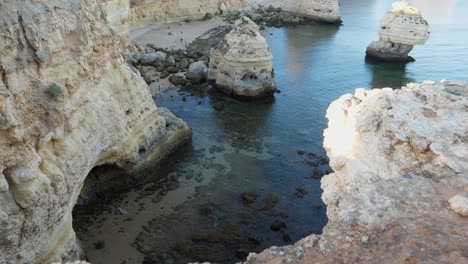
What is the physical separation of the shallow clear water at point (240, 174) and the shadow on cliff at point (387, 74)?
11 centimetres

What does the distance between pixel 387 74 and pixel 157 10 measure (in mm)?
26669

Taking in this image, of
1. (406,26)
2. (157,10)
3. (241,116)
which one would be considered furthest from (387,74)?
(157,10)

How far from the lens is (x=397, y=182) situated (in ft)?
29.4

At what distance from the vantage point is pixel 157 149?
766 inches

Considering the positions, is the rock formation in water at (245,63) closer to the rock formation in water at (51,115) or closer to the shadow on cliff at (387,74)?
the shadow on cliff at (387,74)

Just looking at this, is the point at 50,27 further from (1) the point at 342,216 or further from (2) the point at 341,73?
(2) the point at 341,73

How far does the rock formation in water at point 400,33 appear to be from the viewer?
1457 inches

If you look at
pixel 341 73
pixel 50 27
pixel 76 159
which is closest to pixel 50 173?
pixel 76 159

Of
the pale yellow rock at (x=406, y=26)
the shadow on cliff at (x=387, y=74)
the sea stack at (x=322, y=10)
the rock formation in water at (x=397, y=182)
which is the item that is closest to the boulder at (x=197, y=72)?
the shadow on cliff at (x=387, y=74)

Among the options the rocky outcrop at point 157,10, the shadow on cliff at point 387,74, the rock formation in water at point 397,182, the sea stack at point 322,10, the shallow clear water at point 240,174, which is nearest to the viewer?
the rock formation in water at point 397,182

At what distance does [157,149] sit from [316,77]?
18.7 metres

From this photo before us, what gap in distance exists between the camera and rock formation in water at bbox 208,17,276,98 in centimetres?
2742

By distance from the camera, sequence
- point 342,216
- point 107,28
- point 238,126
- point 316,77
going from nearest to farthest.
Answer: point 342,216 < point 107,28 < point 238,126 < point 316,77

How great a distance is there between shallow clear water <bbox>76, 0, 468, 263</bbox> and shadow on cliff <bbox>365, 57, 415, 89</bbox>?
11cm
